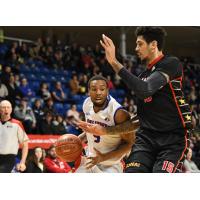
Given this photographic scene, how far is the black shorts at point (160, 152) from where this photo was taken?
373 cm

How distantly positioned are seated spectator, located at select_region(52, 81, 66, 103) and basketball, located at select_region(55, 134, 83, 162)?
25.8ft

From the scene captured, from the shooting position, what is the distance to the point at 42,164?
8.55 metres

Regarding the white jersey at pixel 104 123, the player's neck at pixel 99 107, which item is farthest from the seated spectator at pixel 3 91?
the player's neck at pixel 99 107

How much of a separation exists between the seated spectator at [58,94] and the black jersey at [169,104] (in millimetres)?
8816

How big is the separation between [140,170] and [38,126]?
7.13 meters

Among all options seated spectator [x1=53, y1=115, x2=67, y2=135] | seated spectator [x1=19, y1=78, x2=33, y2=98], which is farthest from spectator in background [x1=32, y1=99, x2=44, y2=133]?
seated spectator [x1=19, y1=78, x2=33, y2=98]

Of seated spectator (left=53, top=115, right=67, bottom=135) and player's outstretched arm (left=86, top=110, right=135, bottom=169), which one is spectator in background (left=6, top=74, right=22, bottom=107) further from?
player's outstretched arm (left=86, top=110, right=135, bottom=169)

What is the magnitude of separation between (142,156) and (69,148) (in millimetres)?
1081

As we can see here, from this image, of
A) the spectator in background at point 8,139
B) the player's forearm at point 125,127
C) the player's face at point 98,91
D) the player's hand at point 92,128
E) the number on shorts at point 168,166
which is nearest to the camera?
the number on shorts at point 168,166

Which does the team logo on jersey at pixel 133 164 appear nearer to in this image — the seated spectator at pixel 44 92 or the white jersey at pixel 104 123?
the white jersey at pixel 104 123

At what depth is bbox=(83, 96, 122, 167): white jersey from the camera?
463 cm


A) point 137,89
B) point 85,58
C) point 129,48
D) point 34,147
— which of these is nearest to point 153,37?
point 137,89

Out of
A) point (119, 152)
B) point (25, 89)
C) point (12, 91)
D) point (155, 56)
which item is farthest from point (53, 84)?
point (155, 56)

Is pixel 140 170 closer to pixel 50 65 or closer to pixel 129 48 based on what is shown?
pixel 50 65
